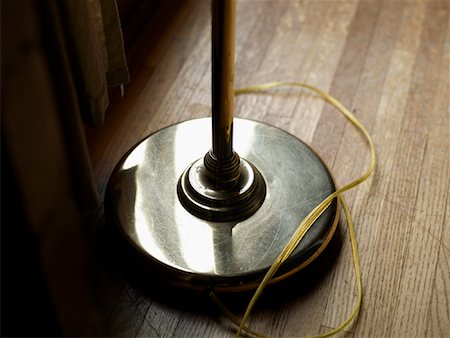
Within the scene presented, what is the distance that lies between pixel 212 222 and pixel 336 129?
423 millimetres

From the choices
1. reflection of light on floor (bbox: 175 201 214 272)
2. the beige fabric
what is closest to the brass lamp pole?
reflection of light on floor (bbox: 175 201 214 272)

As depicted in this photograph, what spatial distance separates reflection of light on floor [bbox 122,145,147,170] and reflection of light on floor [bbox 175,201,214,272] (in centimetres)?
13

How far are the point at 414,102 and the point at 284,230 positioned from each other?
0.54 meters

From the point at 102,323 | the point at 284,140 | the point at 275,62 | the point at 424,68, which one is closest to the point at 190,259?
the point at 284,140

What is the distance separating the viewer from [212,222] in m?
1.08

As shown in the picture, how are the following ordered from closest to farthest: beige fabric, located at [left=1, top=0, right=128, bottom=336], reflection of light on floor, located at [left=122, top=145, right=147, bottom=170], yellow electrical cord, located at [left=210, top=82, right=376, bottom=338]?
A: beige fabric, located at [left=1, top=0, right=128, bottom=336]
yellow electrical cord, located at [left=210, top=82, right=376, bottom=338]
reflection of light on floor, located at [left=122, top=145, right=147, bottom=170]

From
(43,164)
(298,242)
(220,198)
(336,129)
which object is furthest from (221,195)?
(43,164)

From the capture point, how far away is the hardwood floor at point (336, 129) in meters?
1.02

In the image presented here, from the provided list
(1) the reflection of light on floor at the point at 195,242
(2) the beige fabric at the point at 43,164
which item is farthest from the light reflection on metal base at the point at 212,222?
(2) the beige fabric at the point at 43,164

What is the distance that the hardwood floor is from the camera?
1021mm

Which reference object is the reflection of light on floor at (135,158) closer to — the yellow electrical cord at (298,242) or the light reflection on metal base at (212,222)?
the light reflection on metal base at (212,222)

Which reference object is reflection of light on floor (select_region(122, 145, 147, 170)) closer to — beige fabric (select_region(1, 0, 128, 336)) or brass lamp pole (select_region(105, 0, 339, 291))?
brass lamp pole (select_region(105, 0, 339, 291))

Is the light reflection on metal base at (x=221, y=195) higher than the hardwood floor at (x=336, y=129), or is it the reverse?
the light reflection on metal base at (x=221, y=195)

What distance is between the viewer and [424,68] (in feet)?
4.95
